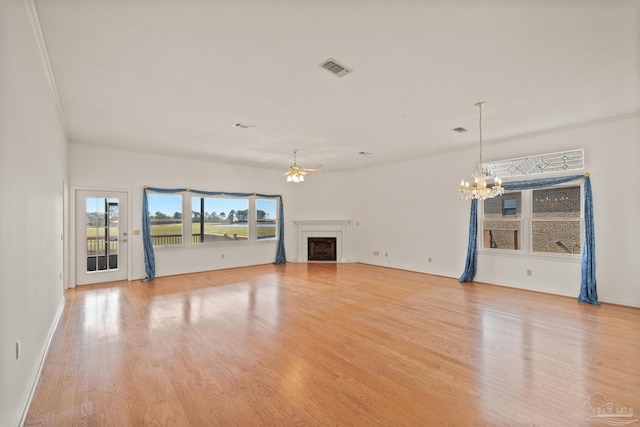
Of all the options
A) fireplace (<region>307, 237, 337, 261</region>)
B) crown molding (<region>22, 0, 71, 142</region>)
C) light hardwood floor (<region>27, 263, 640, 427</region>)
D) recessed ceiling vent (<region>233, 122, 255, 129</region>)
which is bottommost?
light hardwood floor (<region>27, 263, 640, 427</region>)

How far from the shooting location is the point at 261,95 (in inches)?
137

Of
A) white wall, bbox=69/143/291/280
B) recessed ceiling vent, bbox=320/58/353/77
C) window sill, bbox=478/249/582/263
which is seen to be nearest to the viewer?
recessed ceiling vent, bbox=320/58/353/77

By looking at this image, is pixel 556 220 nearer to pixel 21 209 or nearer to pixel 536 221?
pixel 536 221

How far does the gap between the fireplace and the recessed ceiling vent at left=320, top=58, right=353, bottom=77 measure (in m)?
6.38

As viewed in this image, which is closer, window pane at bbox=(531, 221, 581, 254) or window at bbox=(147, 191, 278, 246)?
window pane at bbox=(531, 221, 581, 254)

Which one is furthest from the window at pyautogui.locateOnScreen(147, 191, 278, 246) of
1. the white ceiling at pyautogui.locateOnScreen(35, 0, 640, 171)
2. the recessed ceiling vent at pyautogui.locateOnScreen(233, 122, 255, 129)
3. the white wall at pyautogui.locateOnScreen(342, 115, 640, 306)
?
the recessed ceiling vent at pyautogui.locateOnScreen(233, 122, 255, 129)

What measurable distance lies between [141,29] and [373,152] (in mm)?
5055

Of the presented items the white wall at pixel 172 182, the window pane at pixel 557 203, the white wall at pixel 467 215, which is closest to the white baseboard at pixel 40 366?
the white wall at pixel 172 182

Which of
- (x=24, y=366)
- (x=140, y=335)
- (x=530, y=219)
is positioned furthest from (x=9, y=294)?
(x=530, y=219)

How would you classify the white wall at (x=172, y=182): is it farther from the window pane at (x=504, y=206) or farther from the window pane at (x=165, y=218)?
the window pane at (x=504, y=206)

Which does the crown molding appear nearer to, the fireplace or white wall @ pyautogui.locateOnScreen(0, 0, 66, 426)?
white wall @ pyautogui.locateOnScreen(0, 0, 66, 426)

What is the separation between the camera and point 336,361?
8.90 ft
